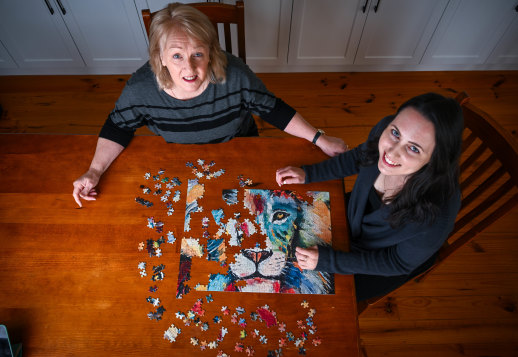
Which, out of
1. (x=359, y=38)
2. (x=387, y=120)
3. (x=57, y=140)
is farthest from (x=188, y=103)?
(x=359, y=38)

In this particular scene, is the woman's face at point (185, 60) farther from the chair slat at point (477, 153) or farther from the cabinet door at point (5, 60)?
the cabinet door at point (5, 60)

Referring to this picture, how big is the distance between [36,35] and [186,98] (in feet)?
7.54

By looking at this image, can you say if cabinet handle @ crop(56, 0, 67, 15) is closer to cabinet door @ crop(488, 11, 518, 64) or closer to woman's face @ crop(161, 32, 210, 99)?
woman's face @ crop(161, 32, 210, 99)

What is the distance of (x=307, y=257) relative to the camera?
4.52 feet

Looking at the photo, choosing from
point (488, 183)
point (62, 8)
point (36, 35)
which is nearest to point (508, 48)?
point (488, 183)

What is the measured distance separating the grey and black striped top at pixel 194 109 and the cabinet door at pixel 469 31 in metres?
2.23

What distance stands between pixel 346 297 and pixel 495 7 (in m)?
3.02

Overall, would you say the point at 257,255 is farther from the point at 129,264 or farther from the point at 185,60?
the point at 185,60

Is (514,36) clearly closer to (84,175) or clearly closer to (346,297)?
(346,297)

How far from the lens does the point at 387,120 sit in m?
1.50

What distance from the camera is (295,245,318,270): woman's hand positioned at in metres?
1.36

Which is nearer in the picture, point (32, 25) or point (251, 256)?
point (251, 256)

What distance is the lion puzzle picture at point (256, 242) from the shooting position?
1.36m

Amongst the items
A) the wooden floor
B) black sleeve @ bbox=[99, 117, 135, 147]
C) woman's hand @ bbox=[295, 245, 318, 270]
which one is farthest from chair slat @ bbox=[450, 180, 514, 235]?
black sleeve @ bbox=[99, 117, 135, 147]
